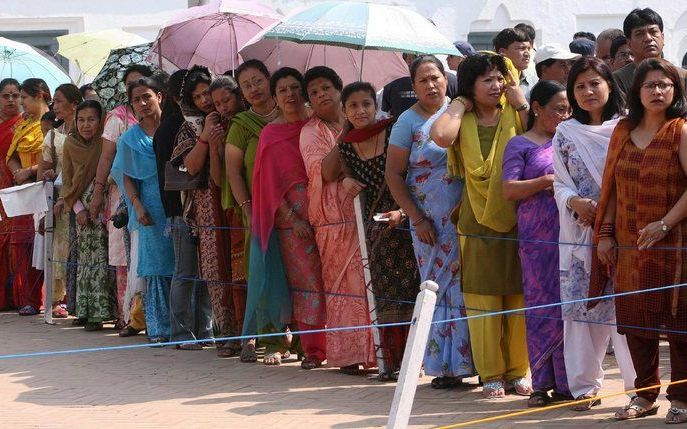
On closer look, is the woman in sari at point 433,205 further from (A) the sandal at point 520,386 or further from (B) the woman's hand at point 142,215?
(B) the woman's hand at point 142,215

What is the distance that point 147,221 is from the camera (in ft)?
36.9

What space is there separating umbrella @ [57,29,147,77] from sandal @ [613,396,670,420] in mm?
9663

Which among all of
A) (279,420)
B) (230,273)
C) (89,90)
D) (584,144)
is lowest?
(279,420)

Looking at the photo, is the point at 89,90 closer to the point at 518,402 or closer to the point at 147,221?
the point at 147,221

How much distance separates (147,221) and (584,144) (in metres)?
4.50

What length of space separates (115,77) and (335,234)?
4015 mm

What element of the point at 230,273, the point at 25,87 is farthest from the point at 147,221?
the point at 25,87

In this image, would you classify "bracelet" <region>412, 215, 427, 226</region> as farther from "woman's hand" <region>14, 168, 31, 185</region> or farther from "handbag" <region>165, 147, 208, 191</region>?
"woman's hand" <region>14, 168, 31, 185</region>

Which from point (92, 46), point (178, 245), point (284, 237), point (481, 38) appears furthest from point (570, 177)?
point (481, 38)

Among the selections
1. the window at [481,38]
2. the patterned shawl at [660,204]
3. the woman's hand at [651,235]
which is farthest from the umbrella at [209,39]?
the window at [481,38]

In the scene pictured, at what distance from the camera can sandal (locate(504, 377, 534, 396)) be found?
27.0 ft

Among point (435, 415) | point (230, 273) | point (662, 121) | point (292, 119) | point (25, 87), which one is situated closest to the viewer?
point (662, 121)

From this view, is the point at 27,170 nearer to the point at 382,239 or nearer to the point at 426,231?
the point at 382,239

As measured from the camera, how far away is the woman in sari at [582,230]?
7.61 meters
